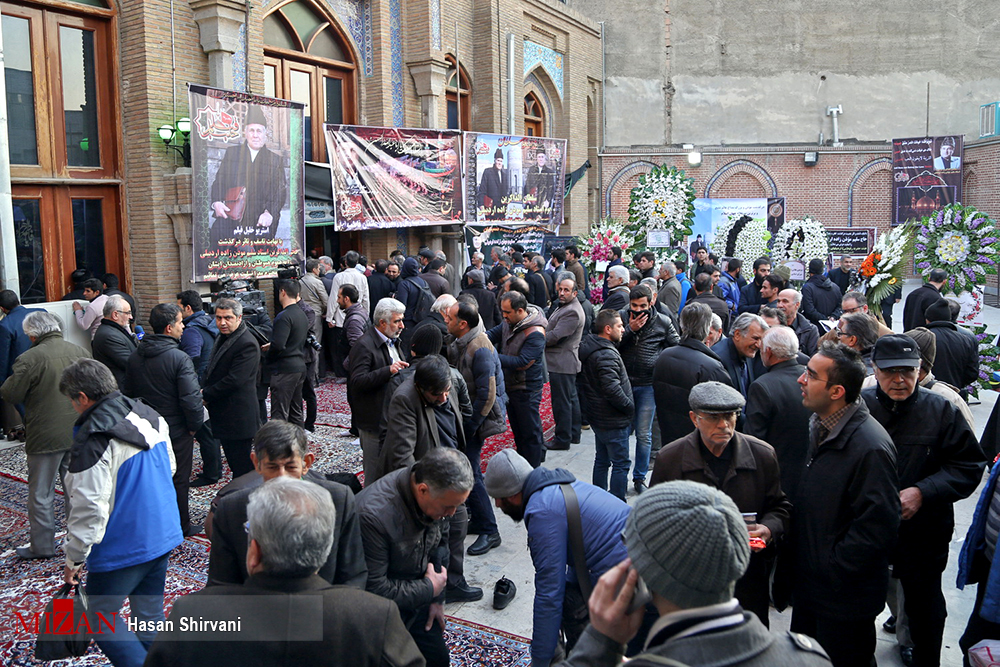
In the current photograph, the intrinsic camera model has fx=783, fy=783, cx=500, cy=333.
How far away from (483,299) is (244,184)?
3695 mm

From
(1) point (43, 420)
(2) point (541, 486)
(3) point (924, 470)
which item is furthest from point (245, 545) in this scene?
(1) point (43, 420)

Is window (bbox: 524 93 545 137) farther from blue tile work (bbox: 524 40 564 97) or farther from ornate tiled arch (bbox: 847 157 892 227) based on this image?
ornate tiled arch (bbox: 847 157 892 227)

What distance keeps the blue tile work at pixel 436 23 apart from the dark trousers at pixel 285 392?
31.0 feet

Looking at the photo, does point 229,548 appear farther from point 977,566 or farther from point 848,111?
point 848,111

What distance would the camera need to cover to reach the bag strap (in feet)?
8.95

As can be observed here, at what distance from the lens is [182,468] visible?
5387 mm

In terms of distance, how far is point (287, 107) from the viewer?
1089cm

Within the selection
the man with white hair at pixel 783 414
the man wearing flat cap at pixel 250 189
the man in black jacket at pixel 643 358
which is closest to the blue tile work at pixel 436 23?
the man wearing flat cap at pixel 250 189

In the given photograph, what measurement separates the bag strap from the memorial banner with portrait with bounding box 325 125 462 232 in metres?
9.97

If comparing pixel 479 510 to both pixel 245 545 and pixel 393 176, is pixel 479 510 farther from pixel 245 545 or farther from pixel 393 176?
pixel 393 176

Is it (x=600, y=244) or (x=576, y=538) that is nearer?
(x=576, y=538)

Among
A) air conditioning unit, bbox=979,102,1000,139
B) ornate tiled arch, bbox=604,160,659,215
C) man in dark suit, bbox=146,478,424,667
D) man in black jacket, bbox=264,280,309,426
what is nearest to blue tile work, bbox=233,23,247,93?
man in black jacket, bbox=264,280,309,426

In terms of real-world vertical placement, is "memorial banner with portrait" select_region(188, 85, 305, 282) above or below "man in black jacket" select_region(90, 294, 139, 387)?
above

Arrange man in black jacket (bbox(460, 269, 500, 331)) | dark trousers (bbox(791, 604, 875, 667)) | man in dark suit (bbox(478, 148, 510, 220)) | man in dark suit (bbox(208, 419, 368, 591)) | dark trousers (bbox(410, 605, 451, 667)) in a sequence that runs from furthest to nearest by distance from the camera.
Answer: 1. man in dark suit (bbox(478, 148, 510, 220))
2. man in black jacket (bbox(460, 269, 500, 331))
3. dark trousers (bbox(410, 605, 451, 667))
4. dark trousers (bbox(791, 604, 875, 667))
5. man in dark suit (bbox(208, 419, 368, 591))
